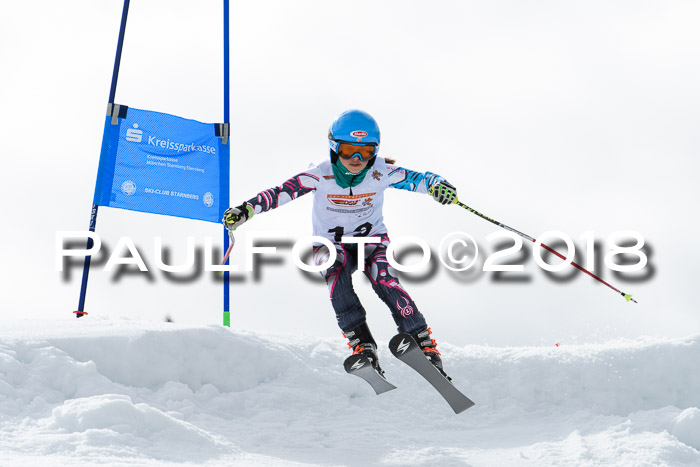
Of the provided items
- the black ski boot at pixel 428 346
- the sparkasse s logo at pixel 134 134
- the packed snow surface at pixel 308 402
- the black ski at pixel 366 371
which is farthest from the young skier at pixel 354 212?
the sparkasse s logo at pixel 134 134

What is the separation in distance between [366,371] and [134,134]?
190 inches

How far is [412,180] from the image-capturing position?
230 inches

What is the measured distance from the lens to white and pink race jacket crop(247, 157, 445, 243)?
218 inches

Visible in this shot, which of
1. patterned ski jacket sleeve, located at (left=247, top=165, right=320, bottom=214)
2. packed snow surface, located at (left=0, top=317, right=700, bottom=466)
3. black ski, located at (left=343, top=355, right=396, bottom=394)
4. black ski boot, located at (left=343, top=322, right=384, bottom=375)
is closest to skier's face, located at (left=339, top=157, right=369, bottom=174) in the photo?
patterned ski jacket sleeve, located at (left=247, top=165, right=320, bottom=214)

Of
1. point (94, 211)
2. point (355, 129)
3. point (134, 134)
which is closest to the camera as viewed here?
point (355, 129)

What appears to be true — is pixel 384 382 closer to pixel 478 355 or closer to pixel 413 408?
pixel 413 408

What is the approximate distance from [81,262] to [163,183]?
1.34m

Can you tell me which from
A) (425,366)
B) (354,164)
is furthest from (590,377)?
(354,164)

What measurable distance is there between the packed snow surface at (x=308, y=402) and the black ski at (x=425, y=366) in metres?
0.36

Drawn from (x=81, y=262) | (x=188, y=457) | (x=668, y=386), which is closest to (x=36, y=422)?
(x=188, y=457)

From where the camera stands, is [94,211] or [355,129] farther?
[94,211]

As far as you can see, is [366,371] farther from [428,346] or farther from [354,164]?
[354,164]

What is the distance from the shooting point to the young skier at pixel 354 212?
17.6 ft

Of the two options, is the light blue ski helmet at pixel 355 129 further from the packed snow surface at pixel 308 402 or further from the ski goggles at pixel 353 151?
the packed snow surface at pixel 308 402
